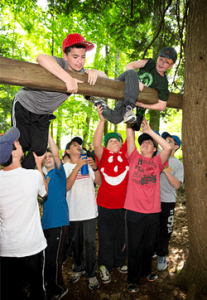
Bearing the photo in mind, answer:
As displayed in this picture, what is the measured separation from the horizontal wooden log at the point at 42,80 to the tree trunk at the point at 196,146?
0.86m

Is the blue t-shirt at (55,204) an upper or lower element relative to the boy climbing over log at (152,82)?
lower

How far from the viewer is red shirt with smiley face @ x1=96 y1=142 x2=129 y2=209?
329cm

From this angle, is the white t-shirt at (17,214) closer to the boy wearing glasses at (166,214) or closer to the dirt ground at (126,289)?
the dirt ground at (126,289)

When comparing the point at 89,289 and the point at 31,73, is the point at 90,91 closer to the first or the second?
the point at 31,73

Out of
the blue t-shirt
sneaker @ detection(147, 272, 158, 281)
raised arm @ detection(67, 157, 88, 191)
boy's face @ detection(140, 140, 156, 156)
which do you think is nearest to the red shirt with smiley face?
boy's face @ detection(140, 140, 156, 156)

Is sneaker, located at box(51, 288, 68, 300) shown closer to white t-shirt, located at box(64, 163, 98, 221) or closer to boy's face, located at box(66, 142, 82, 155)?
white t-shirt, located at box(64, 163, 98, 221)

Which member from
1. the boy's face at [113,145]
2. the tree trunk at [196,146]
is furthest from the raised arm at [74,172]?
the tree trunk at [196,146]

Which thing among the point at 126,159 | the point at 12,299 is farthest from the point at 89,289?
the point at 126,159

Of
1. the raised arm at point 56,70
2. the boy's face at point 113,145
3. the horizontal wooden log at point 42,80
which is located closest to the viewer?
the horizontal wooden log at point 42,80

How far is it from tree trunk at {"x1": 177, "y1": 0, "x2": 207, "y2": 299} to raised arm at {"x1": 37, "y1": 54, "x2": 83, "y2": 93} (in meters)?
1.79

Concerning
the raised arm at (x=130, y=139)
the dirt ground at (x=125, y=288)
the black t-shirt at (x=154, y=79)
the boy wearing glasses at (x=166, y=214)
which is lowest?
the dirt ground at (x=125, y=288)

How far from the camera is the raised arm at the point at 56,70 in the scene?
6.46ft

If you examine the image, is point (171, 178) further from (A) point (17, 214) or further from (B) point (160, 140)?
(A) point (17, 214)

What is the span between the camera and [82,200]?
322cm
